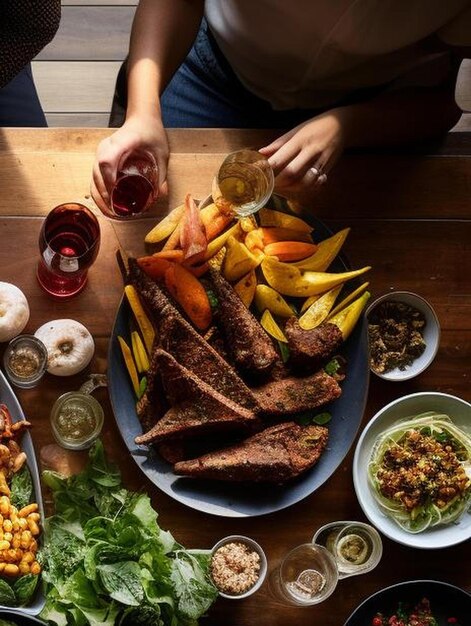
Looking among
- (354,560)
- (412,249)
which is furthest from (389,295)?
(354,560)

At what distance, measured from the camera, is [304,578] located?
64.9 inches

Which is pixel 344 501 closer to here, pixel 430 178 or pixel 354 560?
pixel 354 560

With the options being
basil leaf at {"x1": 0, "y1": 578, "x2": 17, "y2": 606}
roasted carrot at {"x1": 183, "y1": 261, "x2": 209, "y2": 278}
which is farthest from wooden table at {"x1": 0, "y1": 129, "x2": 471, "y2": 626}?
basil leaf at {"x1": 0, "y1": 578, "x2": 17, "y2": 606}

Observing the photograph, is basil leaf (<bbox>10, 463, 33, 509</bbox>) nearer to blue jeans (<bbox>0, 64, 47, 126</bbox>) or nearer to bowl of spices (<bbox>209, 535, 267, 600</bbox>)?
bowl of spices (<bbox>209, 535, 267, 600</bbox>)

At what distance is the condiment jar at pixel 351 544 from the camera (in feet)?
5.41

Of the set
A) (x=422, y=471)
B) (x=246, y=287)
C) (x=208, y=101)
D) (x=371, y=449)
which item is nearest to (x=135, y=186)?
(x=246, y=287)

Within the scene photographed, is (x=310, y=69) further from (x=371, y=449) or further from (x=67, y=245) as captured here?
(x=371, y=449)

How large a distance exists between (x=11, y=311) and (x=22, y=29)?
58cm

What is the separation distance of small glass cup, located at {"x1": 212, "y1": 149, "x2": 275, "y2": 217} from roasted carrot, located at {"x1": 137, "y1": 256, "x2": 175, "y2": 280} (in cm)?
17

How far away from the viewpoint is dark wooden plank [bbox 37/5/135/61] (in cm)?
260

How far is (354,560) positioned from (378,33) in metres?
1.09

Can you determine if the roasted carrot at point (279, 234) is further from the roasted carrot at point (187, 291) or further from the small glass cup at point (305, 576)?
the small glass cup at point (305, 576)

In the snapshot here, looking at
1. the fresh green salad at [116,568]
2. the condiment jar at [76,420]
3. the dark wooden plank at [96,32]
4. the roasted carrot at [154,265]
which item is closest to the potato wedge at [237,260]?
the roasted carrot at [154,265]

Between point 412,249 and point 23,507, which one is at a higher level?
point 412,249
